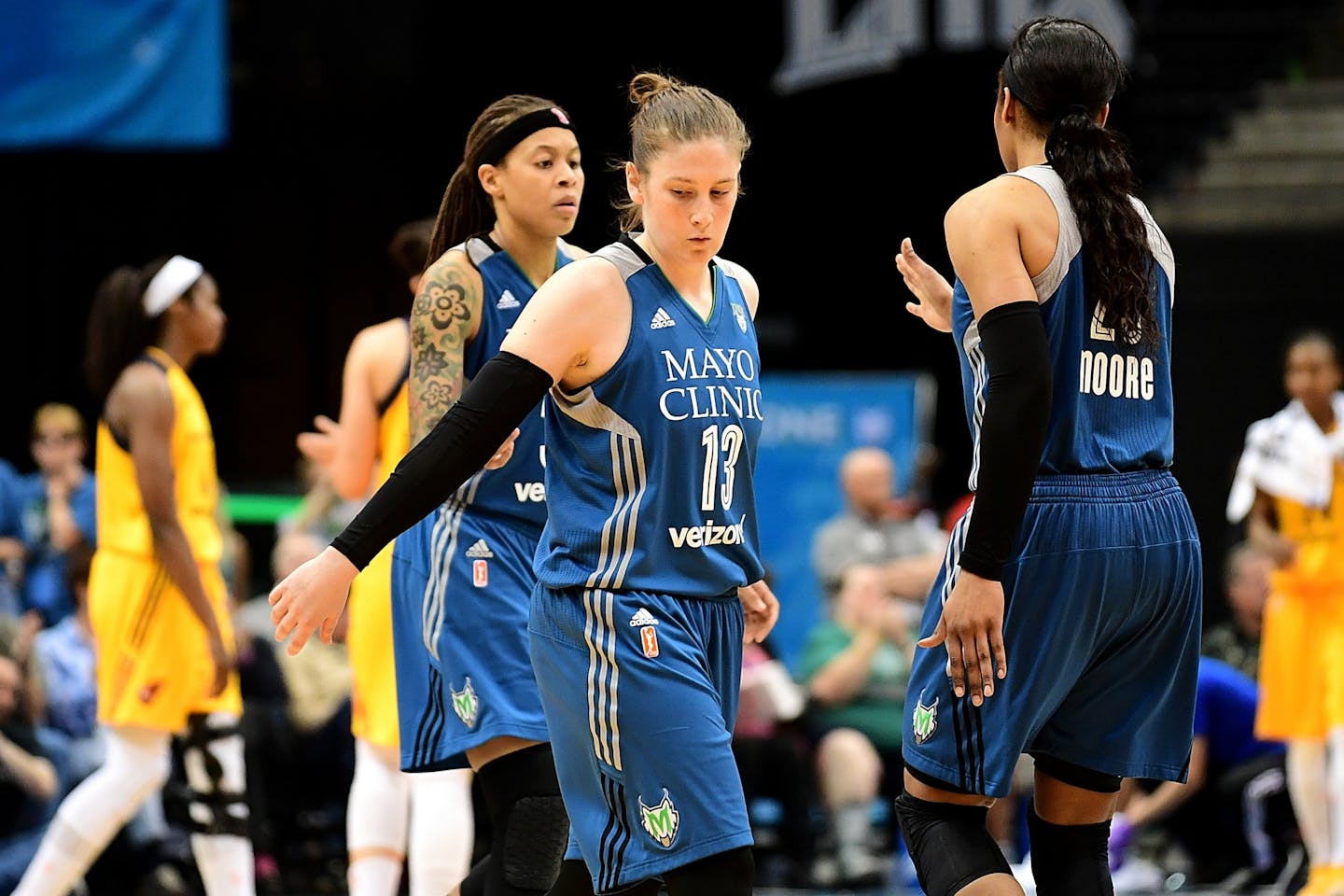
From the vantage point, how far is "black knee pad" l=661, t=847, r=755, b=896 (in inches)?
151

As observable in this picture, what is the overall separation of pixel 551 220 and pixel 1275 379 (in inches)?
372

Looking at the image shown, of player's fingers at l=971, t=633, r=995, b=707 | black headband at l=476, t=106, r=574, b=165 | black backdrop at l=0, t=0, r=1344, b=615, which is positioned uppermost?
black backdrop at l=0, t=0, r=1344, b=615

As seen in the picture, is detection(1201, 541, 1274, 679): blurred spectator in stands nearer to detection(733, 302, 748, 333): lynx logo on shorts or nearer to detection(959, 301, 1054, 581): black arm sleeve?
detection(733, 302, 748, 333): lynx logo on shorts

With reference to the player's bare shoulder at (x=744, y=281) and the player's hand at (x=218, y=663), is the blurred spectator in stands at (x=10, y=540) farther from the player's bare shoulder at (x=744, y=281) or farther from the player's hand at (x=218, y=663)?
the player's bare shoulder at (x=744, y=281)

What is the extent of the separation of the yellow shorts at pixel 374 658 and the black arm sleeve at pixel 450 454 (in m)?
2.13

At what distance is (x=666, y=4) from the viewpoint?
43.9ft

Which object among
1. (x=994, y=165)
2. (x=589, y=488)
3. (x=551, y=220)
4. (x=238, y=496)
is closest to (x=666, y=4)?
(x=994, y=165)

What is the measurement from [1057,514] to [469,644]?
1.60 metres

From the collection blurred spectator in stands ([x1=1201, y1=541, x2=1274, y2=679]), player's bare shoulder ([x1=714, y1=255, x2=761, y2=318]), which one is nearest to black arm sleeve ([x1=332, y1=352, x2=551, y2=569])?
player's bare shoulder ([x1=714, y1=255, x2=761, y2=318])

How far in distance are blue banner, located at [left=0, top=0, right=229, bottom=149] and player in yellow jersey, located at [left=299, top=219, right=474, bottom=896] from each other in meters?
5.79

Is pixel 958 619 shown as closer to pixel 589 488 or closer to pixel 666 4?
pixel 589 488

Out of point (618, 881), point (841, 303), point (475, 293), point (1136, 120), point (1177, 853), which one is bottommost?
point (1177, 853)

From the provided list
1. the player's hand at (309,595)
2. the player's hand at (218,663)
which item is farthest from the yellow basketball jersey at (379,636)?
the player's hand at (309,595)

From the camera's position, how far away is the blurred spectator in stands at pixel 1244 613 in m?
9.69
